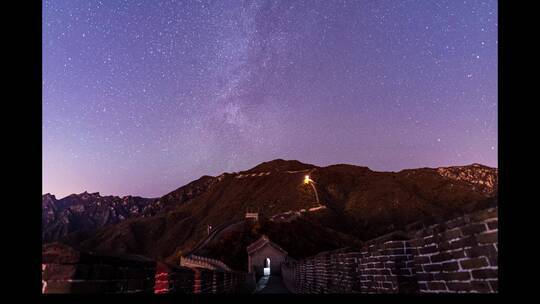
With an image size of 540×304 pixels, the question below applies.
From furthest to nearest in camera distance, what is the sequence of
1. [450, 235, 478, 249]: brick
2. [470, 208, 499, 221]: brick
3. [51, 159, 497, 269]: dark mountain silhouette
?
[51, 159, 497, 269]: dark mountain silhouette
[450, 235, 478, 249]: brick
[470, 208, 499, 221]: brick

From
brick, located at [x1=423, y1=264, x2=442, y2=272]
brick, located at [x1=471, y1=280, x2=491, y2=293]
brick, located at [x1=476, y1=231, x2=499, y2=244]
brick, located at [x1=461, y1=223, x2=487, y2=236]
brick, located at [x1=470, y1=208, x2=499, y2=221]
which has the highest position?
brick, located at [x1=470, y1=208, x2=499, y2=221]

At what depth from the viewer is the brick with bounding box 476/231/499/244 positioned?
3916 mm

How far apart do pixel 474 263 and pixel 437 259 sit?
2.50ft

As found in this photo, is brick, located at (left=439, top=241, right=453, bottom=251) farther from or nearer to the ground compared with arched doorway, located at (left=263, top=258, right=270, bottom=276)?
farther from the ground

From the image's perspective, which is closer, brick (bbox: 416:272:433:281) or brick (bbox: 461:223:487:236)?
brick (bbox: 461:223:487:236)

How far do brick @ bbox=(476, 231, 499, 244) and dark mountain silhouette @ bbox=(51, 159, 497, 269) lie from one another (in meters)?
71.1

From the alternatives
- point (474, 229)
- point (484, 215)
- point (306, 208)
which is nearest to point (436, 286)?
point (474, 229)

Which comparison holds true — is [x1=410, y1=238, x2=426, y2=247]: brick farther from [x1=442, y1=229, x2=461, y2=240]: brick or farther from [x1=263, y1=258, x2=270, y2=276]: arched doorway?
[x1=263, y1=258, x2=270, y2=276]: arched doorway

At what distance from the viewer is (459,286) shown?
14.9ft

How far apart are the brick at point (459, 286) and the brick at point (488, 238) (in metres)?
0.52

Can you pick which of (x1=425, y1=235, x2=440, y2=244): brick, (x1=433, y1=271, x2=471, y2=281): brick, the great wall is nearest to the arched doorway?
the great wall

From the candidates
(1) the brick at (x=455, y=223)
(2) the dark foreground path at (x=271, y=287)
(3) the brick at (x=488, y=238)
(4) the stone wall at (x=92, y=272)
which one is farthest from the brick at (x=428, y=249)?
(2) the dark foreground path at (x=271, y=287)

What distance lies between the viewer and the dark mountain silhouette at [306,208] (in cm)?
8494
